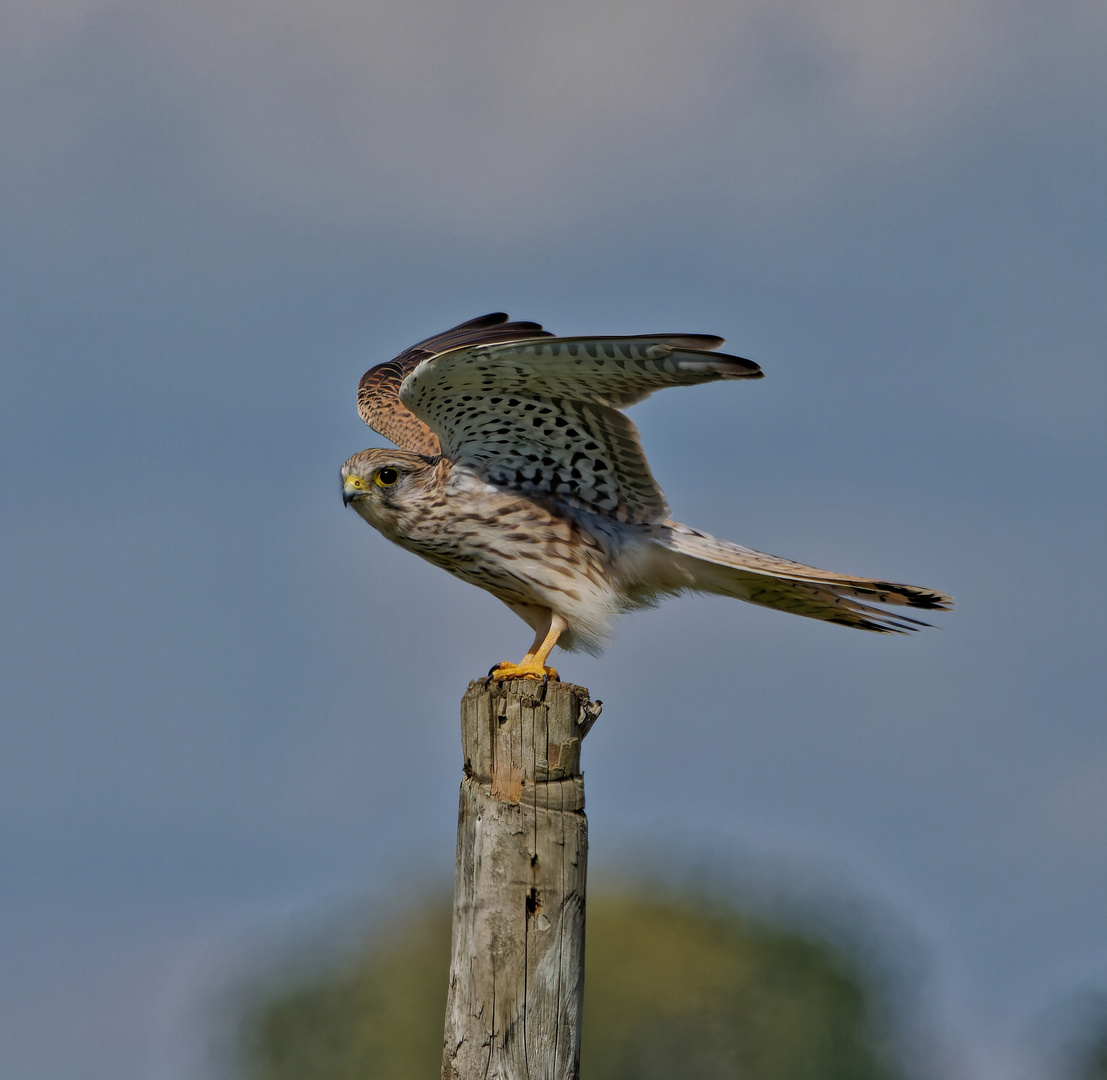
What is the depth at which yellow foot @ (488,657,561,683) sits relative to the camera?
5.84 m

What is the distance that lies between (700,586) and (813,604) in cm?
50

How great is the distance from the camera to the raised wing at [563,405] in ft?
18.1

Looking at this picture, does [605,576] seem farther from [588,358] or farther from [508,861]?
[508,861]

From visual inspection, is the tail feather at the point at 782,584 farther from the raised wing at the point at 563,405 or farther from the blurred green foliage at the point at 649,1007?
the blurred green foliage at the point at 649,1007

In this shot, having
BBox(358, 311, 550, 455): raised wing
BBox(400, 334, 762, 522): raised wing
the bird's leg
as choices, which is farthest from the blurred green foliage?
BBox(400, 334, 762, 522): raised wing

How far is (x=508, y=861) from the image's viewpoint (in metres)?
4.61

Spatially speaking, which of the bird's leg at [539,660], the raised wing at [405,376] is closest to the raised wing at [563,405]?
the bird's leg at [539,660]

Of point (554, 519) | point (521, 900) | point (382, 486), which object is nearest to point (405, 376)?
point (382, 486)

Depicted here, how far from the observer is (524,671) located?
5891mm

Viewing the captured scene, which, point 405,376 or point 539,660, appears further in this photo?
point 405,376

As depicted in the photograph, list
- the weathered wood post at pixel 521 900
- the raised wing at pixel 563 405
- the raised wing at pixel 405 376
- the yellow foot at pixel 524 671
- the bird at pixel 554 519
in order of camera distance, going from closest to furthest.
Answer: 1. the weathered wood post at pixel 521 900
2. the raised wing at pixel 563 405
3. the yellow foot at pixel 524 671
4. the bird at pixel 554 519
5. the raised wing at pixel 405 376

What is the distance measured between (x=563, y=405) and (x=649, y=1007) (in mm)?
12064

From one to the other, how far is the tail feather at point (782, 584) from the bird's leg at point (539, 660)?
588 mm

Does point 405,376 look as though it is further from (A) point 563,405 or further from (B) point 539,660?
(B) point 539,660
